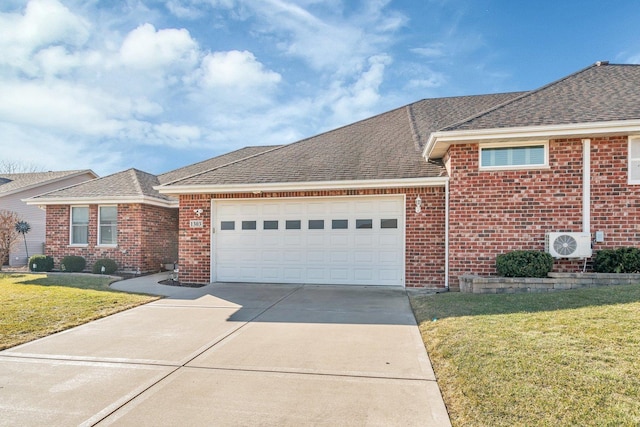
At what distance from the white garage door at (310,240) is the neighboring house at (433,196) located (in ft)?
0.09

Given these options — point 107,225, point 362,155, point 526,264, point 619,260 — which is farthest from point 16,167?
point 619,260

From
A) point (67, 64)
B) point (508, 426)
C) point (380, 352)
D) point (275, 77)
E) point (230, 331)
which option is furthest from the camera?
point (275, 77)

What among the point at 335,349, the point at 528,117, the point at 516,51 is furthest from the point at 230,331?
the point at 516,51

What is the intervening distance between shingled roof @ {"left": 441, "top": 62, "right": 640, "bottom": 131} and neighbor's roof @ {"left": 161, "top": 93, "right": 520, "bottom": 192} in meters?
1.82

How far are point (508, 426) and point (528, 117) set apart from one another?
740cm

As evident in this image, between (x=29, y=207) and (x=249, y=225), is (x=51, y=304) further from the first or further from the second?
(x=29, y=207)

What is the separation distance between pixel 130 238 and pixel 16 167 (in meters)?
36.5

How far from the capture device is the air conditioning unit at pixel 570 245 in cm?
760

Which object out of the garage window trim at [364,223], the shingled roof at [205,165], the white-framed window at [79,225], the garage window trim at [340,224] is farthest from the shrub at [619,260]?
the white-framed window at [79,225]

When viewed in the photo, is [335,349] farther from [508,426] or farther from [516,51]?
[516,51]

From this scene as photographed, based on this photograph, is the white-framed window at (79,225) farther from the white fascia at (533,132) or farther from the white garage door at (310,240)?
the white fascia at (533,132)

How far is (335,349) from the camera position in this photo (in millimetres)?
4633

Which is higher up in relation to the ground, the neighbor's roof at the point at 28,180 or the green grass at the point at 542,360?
the neighbor's roof at the point at 28,180

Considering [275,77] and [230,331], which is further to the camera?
[275,77]
